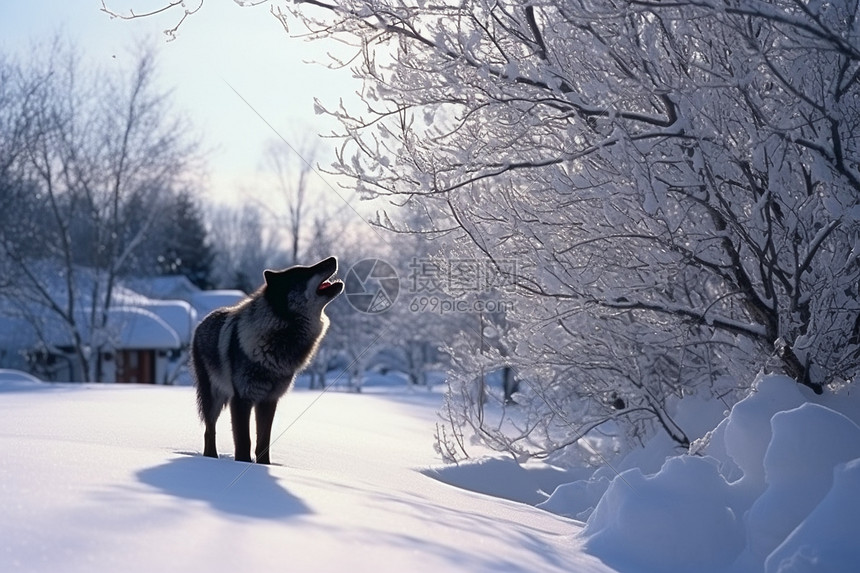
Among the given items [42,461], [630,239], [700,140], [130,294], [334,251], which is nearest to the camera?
[42,461]

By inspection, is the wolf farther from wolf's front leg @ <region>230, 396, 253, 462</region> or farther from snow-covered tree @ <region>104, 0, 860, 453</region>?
snow-covered tree @ <region>104, 0, 860, 453</region>

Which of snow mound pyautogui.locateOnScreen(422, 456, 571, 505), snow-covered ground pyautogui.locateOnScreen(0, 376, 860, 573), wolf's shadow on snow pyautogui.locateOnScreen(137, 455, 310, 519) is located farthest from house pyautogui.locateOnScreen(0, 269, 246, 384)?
wolf's shadow on snow pyautogui.locateOnScreen(137, 455, 310, 519)

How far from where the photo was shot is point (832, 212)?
5.02m

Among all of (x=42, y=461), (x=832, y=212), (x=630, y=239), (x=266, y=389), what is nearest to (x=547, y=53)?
(x=630, y=239)

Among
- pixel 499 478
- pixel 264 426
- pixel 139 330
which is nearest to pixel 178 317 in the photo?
pixel 139 330

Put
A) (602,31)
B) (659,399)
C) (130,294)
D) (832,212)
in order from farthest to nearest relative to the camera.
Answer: (130,294), (659,399), (602,31), (832,212)

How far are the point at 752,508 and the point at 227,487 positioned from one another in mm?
2631

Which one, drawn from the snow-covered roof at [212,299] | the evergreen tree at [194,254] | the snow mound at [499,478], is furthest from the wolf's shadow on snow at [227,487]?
the evergreen tree at [194,254]

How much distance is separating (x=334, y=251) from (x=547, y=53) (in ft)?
122

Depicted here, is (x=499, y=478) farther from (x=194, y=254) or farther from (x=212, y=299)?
(x=194, y=254)

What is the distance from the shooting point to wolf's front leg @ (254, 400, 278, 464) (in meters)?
5.96

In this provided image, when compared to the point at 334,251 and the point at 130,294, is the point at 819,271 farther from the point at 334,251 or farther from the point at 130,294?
the point at 334,251

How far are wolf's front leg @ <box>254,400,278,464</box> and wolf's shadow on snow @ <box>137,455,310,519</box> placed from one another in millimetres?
1111

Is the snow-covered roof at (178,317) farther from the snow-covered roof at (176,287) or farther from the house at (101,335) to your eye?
the snow-covered roof at (176,287)
